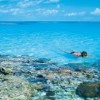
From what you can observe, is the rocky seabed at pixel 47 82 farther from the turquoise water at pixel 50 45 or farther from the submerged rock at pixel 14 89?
the turquoise water at pixel 50 45

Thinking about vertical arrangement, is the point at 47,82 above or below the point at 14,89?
below

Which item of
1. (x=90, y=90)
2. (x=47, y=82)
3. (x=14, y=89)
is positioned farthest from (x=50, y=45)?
(x=90, y=90)

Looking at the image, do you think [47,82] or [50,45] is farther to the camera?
[50,45]

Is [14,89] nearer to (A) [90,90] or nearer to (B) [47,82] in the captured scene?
(B) [47,82]

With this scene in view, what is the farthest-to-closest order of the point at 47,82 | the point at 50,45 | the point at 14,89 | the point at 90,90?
the point at 50,45 → the point at 47,82 → the point at 14,89 → the point at 90,90

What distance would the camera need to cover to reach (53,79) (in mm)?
25391

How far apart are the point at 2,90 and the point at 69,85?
17.4 feet

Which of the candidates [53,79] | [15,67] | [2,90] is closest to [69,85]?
[53,79]

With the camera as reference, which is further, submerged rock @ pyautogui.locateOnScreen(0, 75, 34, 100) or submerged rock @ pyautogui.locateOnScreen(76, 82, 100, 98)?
submerged rock @ pyautogui.locateOnScreen(76, 82, 100, 98)

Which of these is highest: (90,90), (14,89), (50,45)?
(14,89)

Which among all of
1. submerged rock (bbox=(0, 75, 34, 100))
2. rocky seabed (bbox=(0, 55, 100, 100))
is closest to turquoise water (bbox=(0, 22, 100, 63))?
rocky seabed (bbox=(0, 55, 100, 100))

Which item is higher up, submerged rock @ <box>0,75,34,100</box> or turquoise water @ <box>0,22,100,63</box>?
submerged rock @ <box>0,75,34,100</box>

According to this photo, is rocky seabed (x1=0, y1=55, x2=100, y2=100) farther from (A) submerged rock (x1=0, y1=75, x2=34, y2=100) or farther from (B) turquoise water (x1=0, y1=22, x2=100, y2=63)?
(B) turquoise water (x1=0, y1=22, x2=100, y2=63)

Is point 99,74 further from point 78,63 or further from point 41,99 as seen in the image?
point 41,99
